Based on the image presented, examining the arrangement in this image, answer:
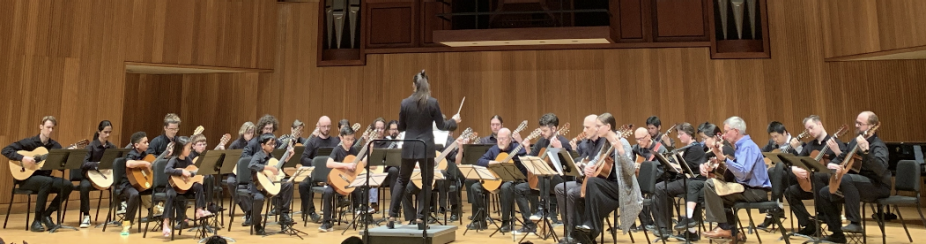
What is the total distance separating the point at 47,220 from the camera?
7.19 metres

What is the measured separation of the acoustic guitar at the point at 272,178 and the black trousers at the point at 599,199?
329cm

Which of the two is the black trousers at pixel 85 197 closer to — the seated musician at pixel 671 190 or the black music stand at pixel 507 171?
the black music stand at pixel 507 171

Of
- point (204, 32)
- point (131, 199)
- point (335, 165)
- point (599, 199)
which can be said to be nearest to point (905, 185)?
point (599, 199)

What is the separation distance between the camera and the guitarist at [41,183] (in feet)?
23.6

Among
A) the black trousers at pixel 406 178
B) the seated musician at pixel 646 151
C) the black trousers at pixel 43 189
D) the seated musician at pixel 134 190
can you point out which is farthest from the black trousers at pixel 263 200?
the seated musician at pixel 646 151

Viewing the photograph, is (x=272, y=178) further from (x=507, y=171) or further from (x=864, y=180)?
(x=864, y=180)

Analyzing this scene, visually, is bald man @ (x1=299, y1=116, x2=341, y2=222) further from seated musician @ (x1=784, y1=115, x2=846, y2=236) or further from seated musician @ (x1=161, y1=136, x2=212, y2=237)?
seated musician @ (x1=784, y1=115, x2=846, y2=236)

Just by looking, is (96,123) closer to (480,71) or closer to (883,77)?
(480,71)

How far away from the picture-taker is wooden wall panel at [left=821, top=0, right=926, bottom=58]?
8703mm

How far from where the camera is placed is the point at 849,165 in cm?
568

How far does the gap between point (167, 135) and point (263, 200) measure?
1.65 m

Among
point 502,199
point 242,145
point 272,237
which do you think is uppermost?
point 242,145

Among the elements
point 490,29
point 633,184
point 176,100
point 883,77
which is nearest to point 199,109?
point 176,100

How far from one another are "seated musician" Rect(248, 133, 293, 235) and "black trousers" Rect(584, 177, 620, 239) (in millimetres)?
3260
